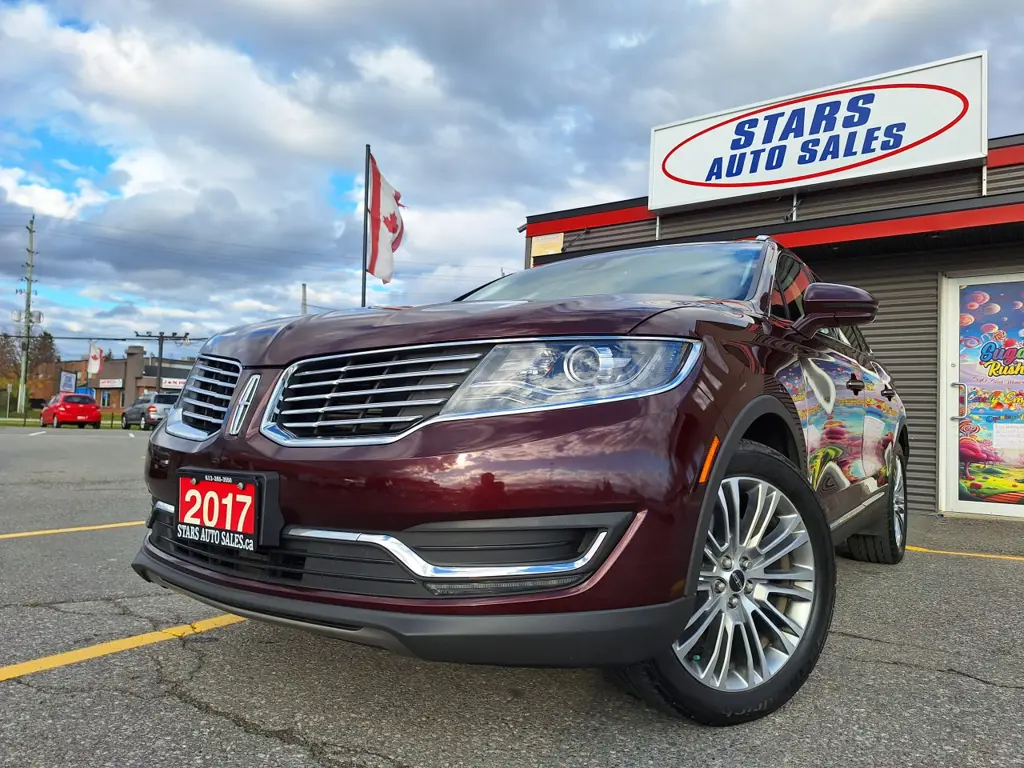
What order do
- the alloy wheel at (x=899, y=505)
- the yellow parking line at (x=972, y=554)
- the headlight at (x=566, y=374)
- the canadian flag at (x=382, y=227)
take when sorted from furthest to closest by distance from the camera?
1. the canadian flag at (x=382, y=227)
2. the yellow parking line at (x=972, y=554)
3. the alloy wheel at (x=899, y=505)
4. the headlight at (x=566, y=374)

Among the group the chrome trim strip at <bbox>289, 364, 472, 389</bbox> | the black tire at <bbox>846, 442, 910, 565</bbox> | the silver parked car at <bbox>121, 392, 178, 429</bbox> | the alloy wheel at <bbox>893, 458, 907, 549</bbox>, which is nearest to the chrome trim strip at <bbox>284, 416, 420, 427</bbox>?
the chrome trim strip at <bbox>289, 364, 472, 389</bbox>

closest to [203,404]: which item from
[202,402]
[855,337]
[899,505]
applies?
[202,402]

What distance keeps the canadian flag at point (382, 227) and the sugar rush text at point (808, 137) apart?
5.15m


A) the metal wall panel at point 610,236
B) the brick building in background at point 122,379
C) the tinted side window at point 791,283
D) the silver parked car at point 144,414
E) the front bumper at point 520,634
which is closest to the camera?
the front bumper at point 520,634

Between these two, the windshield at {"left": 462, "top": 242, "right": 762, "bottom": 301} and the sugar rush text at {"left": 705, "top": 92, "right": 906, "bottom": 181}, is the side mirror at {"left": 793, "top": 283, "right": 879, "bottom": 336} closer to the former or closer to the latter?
the windshield at {"left": 462, "top": 242, "right": 762, "bottom": 301}

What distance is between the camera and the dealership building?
739cm

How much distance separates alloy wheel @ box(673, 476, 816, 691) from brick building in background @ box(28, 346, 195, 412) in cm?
7099

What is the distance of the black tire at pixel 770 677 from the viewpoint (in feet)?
6.33

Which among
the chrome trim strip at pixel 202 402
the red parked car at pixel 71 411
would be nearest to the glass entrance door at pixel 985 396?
the chrome trim strip at pixel 202 402

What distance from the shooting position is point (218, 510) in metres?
2.04

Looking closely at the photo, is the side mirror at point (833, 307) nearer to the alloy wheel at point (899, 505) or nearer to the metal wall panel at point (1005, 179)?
the alloy wheel at point (899, 505)

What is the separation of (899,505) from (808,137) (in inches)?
218

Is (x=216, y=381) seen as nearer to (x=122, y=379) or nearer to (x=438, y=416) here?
(x=438, y=416)

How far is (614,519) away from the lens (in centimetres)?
175
